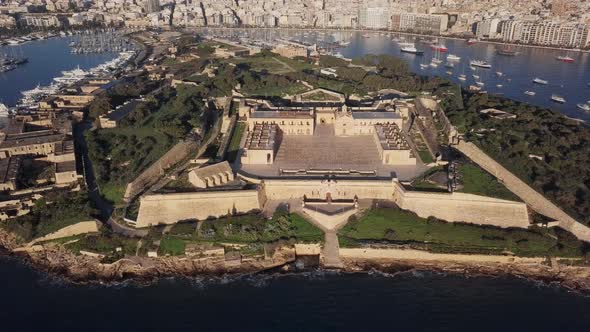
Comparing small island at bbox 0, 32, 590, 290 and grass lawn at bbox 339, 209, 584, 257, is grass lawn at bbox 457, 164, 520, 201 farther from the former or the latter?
grass lawn at bbox 339, 209, 584, 257

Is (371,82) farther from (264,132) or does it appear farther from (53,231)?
(53,231)

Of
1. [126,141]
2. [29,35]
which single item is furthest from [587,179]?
[29,35]

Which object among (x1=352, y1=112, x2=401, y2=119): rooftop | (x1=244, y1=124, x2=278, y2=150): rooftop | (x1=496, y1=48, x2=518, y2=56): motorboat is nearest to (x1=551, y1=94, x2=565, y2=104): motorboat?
(x1=352, y1=112, x2=401, y2=119): rooftop

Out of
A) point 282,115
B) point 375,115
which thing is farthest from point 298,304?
point 375,115

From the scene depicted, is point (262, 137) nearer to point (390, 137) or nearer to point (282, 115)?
point (282, 115)

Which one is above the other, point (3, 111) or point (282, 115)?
point (282, 115)

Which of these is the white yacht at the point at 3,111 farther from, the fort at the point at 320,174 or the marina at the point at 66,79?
the fort at the point at 320,174
